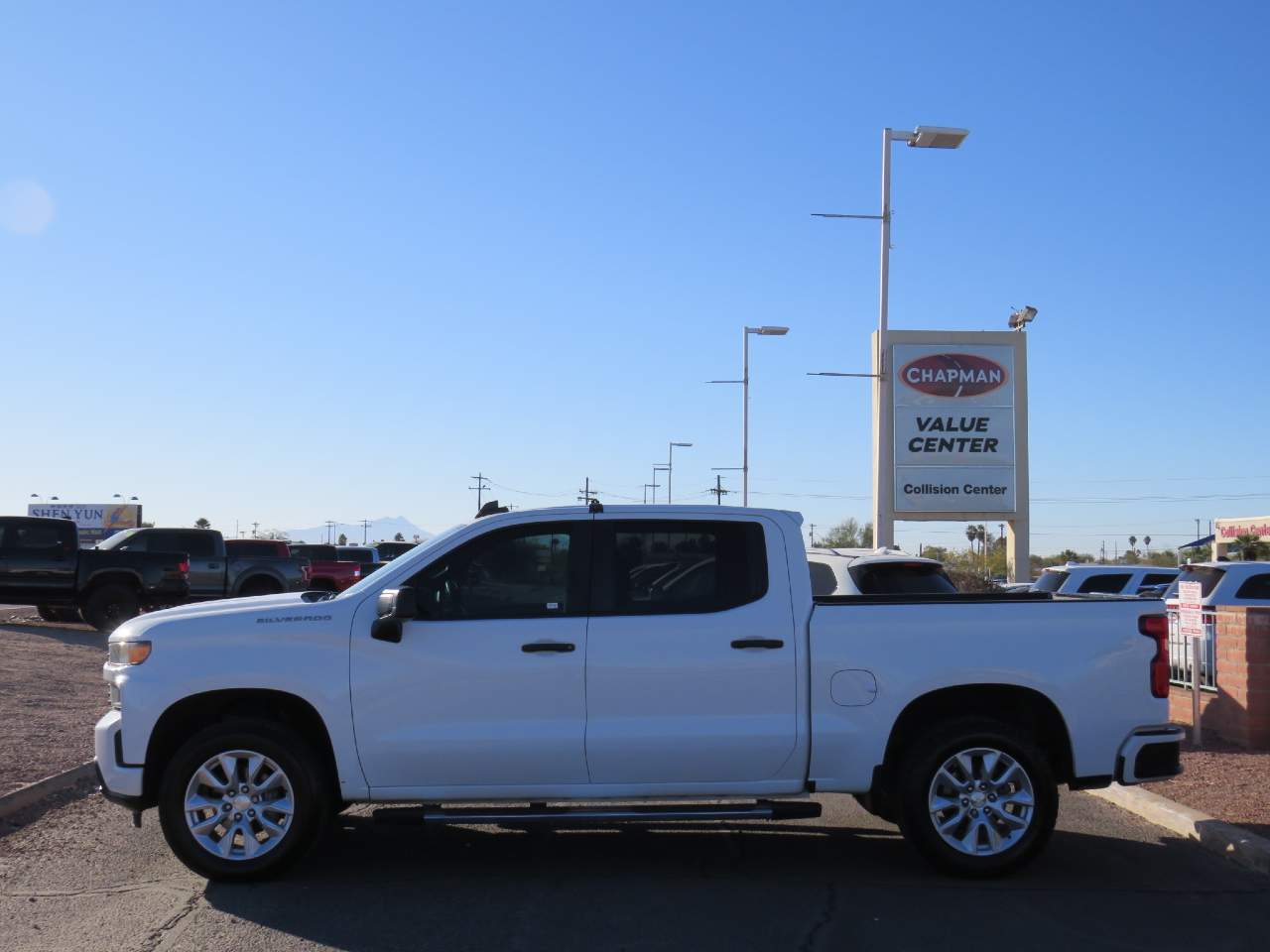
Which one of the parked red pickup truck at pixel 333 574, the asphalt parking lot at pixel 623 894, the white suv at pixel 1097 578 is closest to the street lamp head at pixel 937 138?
the white suv at pixel 1097 578

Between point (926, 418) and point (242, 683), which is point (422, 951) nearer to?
point (242, 683)

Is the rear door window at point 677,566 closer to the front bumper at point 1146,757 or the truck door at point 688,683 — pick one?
the truck door at point 688,683

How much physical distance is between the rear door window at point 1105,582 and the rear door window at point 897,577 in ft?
31.1

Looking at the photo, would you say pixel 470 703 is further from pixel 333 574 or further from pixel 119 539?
pixel 333 574

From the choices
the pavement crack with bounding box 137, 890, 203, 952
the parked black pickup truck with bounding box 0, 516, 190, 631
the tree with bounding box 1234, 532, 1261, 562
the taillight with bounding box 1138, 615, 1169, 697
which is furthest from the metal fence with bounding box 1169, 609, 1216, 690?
the tree with bounding box 1234, 532, 1261, 562

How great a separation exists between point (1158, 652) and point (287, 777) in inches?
190

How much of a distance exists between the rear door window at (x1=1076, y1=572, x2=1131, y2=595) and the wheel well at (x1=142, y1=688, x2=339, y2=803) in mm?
15333

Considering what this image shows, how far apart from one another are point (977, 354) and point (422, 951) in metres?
23.3

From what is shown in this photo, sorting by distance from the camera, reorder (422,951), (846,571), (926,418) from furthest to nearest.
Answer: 1. (926,418)
2. (846,571)
3. (422,951)

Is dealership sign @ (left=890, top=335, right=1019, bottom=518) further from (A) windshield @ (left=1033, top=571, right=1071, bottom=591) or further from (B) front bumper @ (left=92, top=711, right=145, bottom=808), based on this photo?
(B) front bumper @ (left=92, top=711, right=145, bottom=808)

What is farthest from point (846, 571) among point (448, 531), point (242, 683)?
point (242, 683)

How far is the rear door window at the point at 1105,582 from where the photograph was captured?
20062 millimetres

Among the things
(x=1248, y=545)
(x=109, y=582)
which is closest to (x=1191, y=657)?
(x=109, y=582)

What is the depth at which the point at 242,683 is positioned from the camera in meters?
6.89
